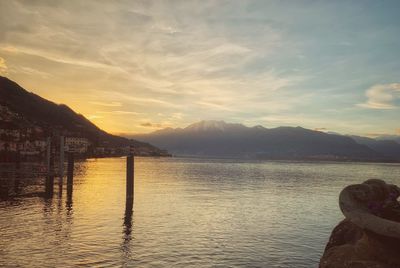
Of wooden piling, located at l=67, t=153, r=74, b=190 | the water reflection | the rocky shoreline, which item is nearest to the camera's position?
the rocky shoreline

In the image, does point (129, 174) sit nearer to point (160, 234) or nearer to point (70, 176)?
point (70, 176)

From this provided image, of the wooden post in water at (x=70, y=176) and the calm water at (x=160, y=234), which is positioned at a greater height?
the wooden post in water at (x=70, y=176)

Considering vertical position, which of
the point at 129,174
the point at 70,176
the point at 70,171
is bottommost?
the point at 70,176

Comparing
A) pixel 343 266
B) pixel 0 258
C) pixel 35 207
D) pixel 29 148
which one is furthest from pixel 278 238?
pixel 29 148

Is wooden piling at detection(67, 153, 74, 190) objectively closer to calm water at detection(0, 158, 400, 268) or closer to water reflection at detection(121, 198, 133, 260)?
calm water at detection(0, 158, 400, 268)

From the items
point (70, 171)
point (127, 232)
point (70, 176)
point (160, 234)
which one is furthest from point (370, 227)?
point (70, 171)

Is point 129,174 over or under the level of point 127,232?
over

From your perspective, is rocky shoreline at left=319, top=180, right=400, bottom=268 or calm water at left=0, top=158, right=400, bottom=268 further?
calm water at left=0, top=158, right=400, bottom=268

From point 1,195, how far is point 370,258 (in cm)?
4120

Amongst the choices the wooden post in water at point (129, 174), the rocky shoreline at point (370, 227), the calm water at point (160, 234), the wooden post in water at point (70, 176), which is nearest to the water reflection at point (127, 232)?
the calm water at point (160, 234)

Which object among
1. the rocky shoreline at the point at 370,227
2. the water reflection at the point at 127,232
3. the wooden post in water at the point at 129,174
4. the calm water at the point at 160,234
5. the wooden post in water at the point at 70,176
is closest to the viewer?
the rocky shoreline at the point at 370,227

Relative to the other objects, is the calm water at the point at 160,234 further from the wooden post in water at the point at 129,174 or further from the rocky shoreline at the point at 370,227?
the rocky shoreline at the point at 370,227

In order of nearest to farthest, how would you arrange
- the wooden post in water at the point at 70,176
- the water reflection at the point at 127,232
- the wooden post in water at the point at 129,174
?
1. the water reflection at the point at 127,232
2. the wooden post in water at the point at 129,174
3. the wooden post in water at the point at 70,176

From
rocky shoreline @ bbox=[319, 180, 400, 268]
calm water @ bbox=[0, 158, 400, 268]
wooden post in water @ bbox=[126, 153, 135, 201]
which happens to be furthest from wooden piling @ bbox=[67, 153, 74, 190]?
rocky shoreline @ bbox=[319, 180, 400, 268]
